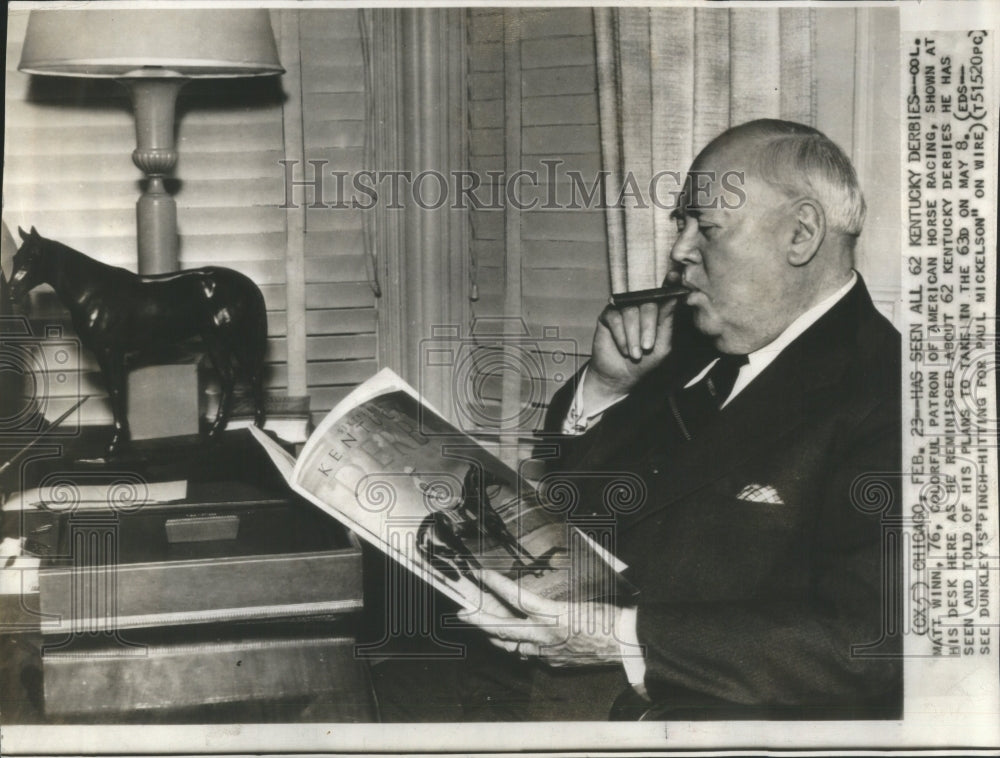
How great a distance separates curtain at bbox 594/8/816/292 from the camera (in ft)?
5.13

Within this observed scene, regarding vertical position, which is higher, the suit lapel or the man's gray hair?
the man's gray hair

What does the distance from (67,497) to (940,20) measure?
1.49 meters

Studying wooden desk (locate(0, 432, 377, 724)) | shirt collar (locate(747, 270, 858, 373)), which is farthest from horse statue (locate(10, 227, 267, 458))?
shirt collar (locate(747, 270, 858, 373))

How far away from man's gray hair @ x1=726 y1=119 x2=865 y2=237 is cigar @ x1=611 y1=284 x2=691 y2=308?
7.9 inches

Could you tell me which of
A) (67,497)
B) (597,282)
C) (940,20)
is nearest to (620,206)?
(597,282)

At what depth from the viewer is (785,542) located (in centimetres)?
146

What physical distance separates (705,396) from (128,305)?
0.85 metres

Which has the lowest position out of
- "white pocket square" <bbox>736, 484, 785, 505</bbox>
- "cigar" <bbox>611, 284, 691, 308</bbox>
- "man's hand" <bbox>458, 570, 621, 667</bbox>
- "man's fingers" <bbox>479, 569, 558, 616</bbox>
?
"man's hand" <bbox>458, 570, 621, 667</bbox>

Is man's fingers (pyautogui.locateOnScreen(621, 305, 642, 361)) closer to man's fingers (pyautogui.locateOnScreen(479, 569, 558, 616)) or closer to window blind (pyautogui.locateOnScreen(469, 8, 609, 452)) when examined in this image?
window blind (pyautogui.locateOnScreen(469, 8, 609, 452))

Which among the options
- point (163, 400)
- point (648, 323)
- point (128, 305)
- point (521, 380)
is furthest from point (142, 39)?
point (648, 323)

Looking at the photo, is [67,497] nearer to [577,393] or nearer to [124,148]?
[124,148]

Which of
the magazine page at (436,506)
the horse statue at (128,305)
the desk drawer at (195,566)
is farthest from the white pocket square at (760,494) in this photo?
the horse statue at (128,305)

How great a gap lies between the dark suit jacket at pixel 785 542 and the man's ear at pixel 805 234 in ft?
0.27

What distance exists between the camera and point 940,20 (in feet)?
5.12
